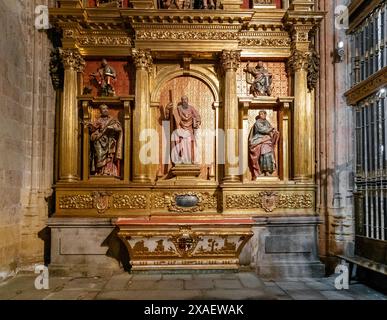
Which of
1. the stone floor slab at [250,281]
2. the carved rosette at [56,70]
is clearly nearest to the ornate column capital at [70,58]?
the carved rosette at [56,70]

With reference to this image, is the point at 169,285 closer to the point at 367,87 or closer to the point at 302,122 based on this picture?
the point at 302,122

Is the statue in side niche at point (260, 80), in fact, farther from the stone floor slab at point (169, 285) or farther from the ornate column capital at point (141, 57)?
the stone floor slab at point (169, 285)

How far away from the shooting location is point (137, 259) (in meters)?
7.02

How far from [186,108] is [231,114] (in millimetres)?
890

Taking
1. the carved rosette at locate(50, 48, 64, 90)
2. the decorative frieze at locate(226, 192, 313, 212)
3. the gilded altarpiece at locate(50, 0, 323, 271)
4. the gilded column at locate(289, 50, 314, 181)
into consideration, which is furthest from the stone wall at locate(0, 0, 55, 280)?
the gilded column at locate(289, 50, 314, 181)

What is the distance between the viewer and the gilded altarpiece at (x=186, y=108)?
7637 millimetres

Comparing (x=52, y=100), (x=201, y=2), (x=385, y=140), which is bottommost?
(x=385, y=140)

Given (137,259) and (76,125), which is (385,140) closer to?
(137,259)

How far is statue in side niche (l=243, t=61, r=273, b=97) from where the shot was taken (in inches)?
318

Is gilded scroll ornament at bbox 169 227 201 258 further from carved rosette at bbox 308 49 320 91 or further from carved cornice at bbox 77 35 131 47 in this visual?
carved cornice at bbox 77 35 131 47

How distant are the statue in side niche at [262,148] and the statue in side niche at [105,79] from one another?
9.66 ft

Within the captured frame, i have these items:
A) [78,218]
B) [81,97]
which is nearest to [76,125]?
[81,97]

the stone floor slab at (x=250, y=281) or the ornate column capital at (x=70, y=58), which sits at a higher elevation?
the ornate column capital at (x=70, y=58)

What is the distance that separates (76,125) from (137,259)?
2.83 meters
